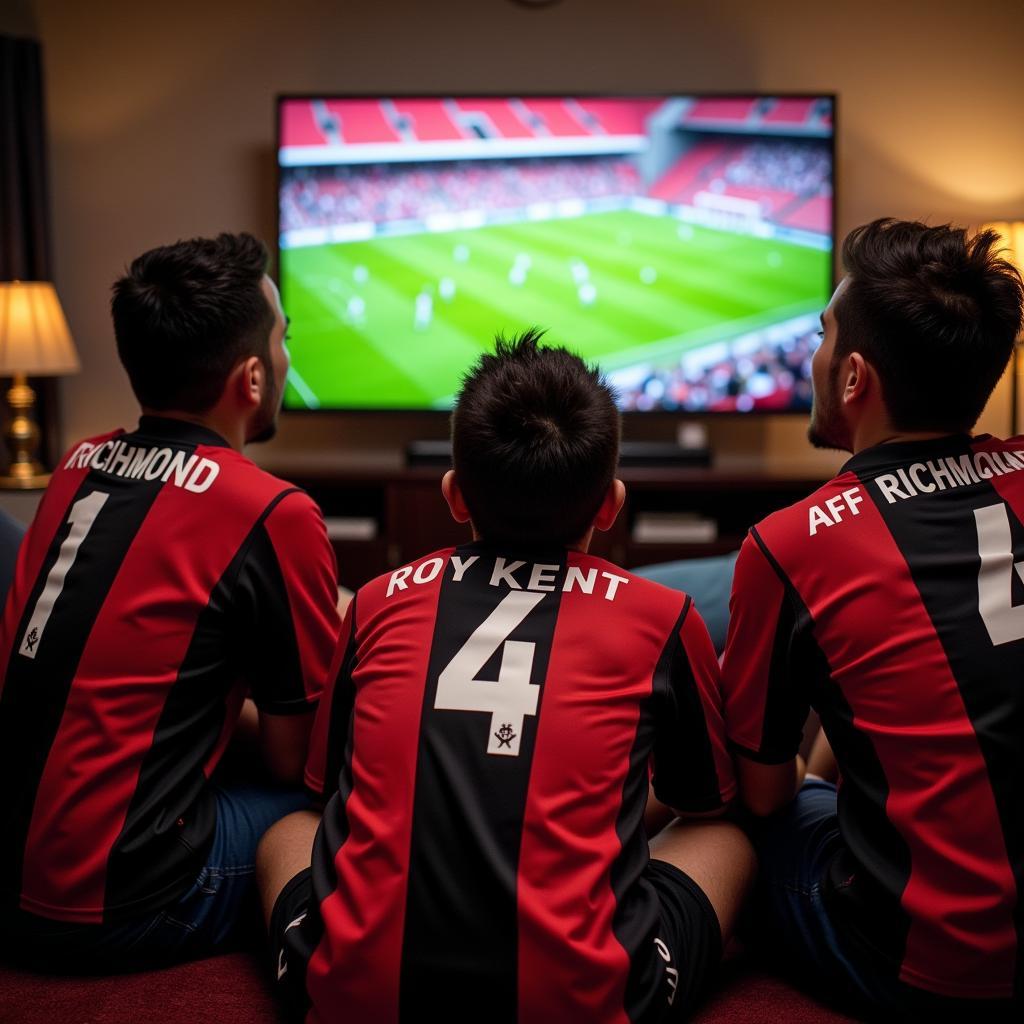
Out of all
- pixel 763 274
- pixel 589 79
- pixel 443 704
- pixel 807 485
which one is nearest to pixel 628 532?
pixel 807 485

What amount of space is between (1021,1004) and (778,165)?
3.27 m

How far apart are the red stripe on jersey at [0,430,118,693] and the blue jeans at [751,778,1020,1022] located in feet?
3.06

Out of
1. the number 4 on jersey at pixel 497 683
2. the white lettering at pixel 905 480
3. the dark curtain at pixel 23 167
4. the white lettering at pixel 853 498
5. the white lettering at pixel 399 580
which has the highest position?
the dark curtain at pixel 23 167

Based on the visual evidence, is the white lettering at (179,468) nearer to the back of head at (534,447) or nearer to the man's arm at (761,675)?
the back of head at (534,447)

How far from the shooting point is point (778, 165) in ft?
12.3

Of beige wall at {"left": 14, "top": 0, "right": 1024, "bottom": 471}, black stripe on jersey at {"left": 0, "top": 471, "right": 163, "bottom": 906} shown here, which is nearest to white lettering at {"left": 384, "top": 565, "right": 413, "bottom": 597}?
black stripe on jersey at {"left": 0, "top": 471, "right": 163, "bottom": 906}

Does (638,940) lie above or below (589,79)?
below

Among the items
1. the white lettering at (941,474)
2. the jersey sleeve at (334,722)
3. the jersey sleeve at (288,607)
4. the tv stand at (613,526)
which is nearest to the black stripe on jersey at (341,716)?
the jersey sleeve at (334,722)

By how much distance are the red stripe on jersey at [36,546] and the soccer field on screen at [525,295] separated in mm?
2621

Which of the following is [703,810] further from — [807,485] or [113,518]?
[807,485]

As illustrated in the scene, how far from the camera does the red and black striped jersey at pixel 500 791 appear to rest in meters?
0.90

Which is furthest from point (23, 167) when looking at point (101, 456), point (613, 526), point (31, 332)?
point (101, 456)

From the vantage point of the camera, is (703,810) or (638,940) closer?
(638,940)

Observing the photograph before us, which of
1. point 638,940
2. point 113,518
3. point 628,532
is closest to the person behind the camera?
point 638,940
